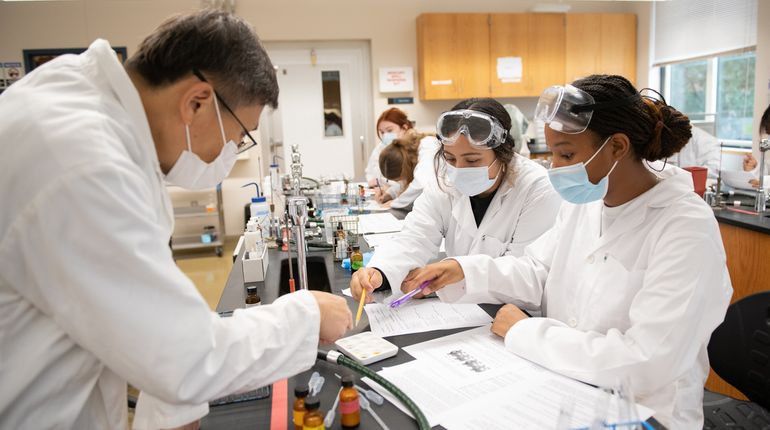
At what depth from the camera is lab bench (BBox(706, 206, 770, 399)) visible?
2721mm

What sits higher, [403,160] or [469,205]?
[403,160]

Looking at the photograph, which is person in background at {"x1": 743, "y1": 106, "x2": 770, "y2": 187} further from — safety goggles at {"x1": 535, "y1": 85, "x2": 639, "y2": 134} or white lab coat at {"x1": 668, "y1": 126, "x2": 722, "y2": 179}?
safety goggles at {"x1": 535, "y1": 85, "x2": 639, "y2": 134}

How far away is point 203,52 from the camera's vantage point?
864 millimetres

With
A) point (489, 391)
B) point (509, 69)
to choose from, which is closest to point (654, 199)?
point (489, 391)

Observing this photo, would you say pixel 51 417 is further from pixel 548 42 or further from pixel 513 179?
pixel 548 42

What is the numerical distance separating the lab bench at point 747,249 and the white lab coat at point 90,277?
268 cm

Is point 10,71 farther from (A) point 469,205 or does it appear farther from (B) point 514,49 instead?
(A) point 469,205

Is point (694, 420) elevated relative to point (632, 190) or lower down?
lower down

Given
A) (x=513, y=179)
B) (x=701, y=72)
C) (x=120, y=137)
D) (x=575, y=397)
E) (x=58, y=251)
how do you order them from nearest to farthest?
(x=58, y=251), (x=120, y=137), (x=575, y=397), (x=513, y=179), (x=701, y=72)

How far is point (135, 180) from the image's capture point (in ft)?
2.36

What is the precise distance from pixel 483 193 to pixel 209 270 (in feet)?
12.1

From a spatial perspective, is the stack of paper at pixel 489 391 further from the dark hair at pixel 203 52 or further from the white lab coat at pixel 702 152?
the white lab coat at pixel 702 152

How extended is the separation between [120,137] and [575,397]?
940mm

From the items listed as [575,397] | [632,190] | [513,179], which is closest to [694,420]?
[575,397]
